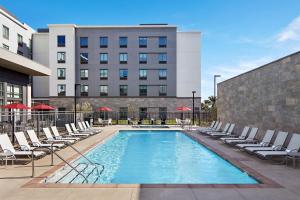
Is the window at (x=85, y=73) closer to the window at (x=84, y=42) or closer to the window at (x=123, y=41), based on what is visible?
the window at (x=84, y=42)

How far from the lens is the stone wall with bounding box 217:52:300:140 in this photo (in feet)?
42.1

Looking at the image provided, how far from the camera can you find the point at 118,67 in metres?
51.7

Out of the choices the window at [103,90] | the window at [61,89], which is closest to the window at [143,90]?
the window at [103,90]

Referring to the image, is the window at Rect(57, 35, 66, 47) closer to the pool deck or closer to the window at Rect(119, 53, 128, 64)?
the window at Rect(119, 53, 128, 64)

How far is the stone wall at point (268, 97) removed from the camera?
12820 millimetres

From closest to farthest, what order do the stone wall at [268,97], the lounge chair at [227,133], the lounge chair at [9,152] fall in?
1. the lounge chair at [9,152]
2. the stone wall at [268,97]
3. the lounge chair at [227,133]

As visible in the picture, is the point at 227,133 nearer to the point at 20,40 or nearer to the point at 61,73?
the point at 61,73

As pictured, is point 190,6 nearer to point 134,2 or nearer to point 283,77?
point 134,2

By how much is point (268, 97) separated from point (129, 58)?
3791 cm

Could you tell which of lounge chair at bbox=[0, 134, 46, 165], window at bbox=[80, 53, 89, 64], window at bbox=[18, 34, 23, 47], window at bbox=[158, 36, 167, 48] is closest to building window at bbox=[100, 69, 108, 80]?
window at bbox=[80, 53, 89, 64]

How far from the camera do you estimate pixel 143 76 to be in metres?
52.0

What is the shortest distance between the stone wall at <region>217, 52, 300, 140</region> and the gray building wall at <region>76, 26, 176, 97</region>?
95.4 ft

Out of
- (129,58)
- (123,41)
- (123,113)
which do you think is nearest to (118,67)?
(129,58)

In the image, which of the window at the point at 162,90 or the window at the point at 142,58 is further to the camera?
the window at the point at 162,90
